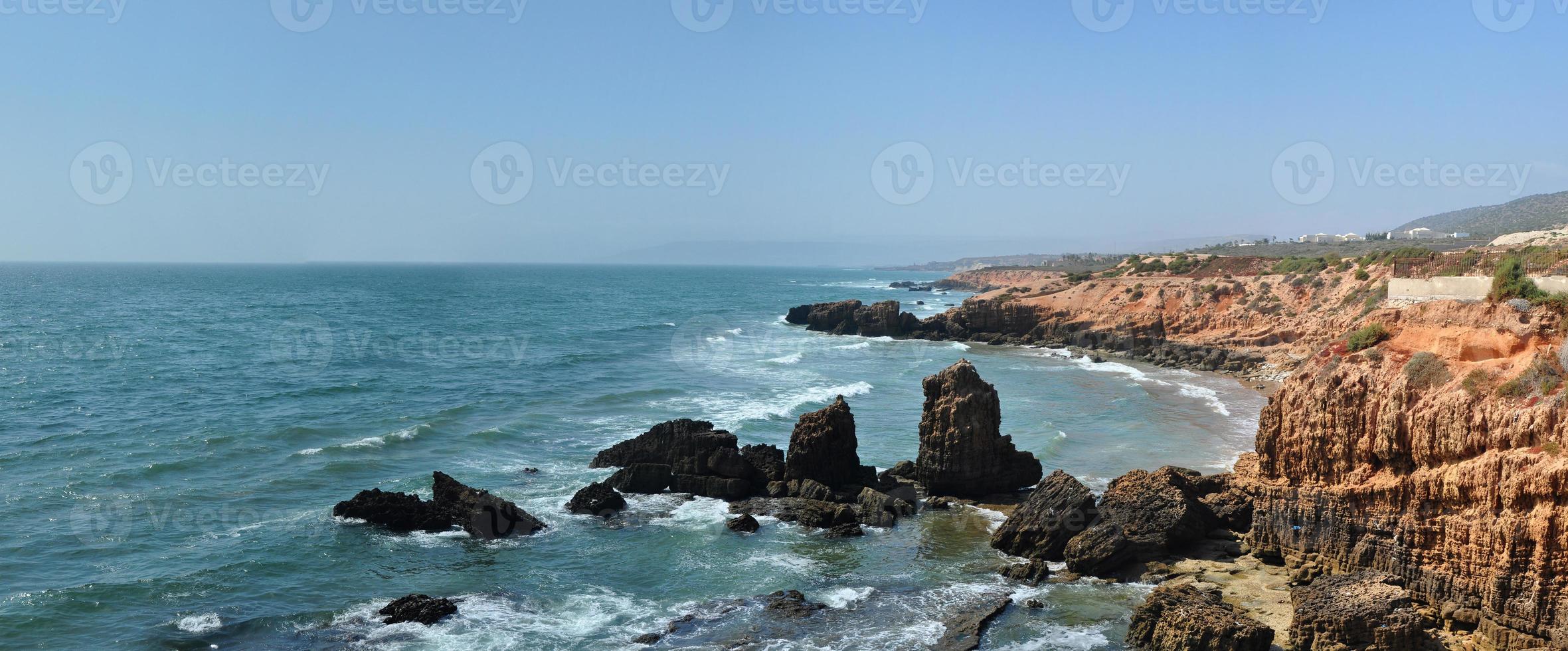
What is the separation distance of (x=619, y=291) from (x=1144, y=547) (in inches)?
6123

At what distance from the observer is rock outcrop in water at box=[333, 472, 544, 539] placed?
24469 millimetres

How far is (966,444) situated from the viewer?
2691 cm

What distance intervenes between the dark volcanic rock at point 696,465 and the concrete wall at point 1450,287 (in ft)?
58.6

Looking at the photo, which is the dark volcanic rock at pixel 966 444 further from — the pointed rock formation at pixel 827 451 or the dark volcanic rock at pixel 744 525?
the dark volcanic rock at pixel 744 525

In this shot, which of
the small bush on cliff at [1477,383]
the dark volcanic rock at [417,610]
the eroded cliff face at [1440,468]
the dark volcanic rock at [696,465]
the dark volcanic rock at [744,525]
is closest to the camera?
the eroded cliff face at [1440,468]

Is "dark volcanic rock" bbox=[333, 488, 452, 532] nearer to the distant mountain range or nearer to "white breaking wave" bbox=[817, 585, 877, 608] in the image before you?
"white breaking wave" bbox=[817, 585, 877, 608]

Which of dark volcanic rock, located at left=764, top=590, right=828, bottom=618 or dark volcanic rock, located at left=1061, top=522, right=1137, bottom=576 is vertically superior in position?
dark volcanic rock, located at left=1061, top=522, right=1137, bottom=576

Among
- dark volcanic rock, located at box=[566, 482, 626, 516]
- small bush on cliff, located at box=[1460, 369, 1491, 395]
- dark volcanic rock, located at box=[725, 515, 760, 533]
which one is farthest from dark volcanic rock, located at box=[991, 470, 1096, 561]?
dark volcanic rock, located at box=[566, 482, 626, 516]

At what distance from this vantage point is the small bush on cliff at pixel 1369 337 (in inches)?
767

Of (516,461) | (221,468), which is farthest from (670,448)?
(221,468)

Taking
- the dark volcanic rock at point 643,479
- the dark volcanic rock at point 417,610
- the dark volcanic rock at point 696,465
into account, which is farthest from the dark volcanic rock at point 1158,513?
the dark volcanic rock at point 417,610

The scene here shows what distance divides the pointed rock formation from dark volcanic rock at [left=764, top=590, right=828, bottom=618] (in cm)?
757

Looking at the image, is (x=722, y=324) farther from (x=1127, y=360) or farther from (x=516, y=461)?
(x=516, y=461)

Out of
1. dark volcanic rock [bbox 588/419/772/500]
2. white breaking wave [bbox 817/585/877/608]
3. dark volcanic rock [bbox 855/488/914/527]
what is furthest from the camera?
dark volcanic rock [bbox 588/419/772/500]
